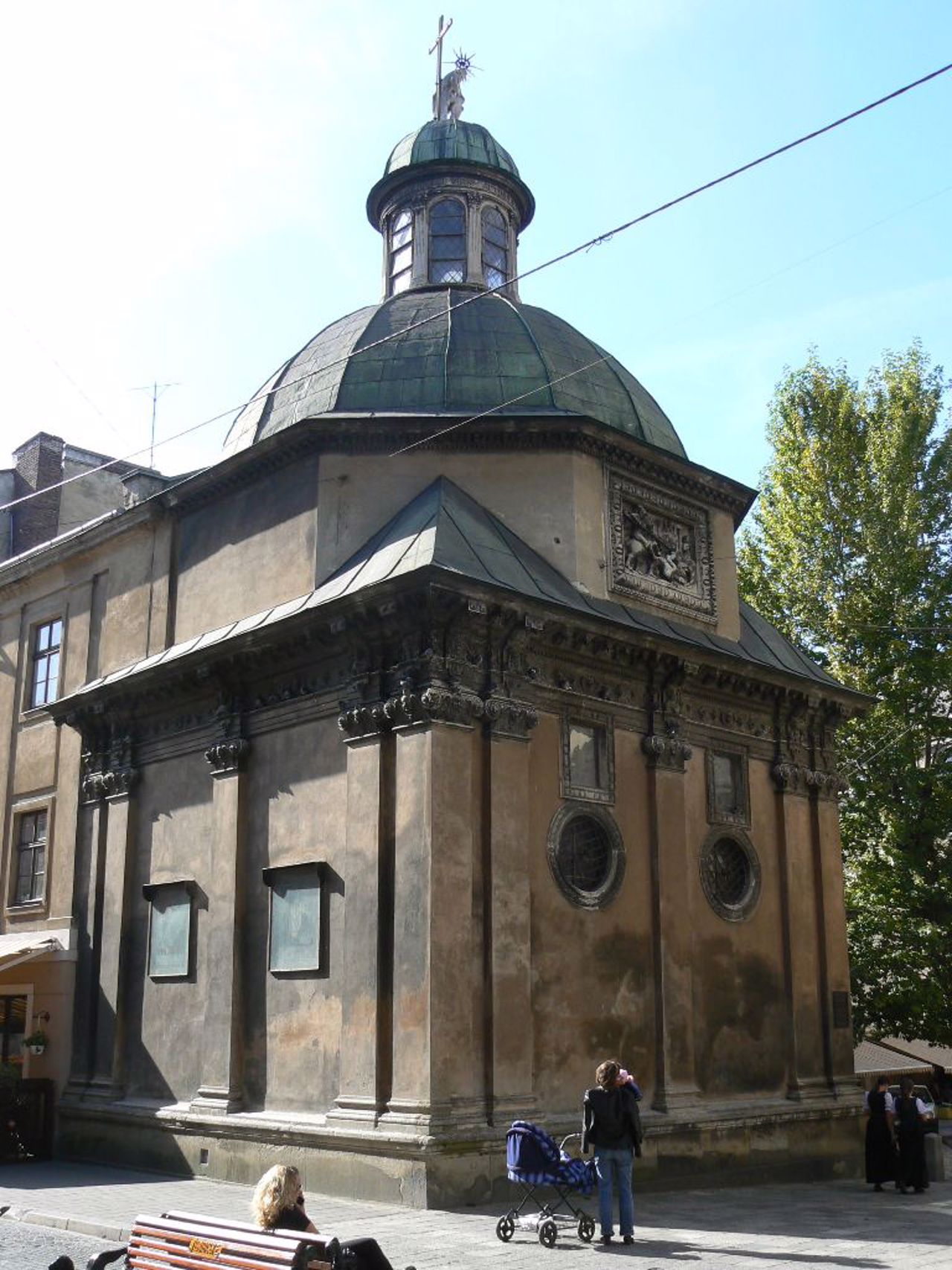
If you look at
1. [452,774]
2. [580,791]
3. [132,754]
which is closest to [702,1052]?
[580,791]

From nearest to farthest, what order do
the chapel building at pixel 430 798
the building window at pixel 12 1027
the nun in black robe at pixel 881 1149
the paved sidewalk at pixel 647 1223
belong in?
the paved sidewalk at pixel 647 1223 → the chapel building at pixel 430 798 → the nun in black robe at pixel 881 1149 → the building window at pixel 12 1027

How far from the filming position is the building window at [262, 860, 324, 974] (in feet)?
51.7

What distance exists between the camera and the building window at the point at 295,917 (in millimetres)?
15766

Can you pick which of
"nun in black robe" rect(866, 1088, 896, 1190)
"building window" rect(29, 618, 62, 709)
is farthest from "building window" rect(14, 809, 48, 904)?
"nun in black robe" rect(866, 1088, 896, 1190)

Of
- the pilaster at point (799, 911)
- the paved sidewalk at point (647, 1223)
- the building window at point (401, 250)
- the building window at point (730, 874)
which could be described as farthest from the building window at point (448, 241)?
the paved sidewalk at point (647, 1223)

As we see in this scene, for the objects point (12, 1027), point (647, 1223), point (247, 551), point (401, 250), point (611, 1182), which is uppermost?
point (401, 250)

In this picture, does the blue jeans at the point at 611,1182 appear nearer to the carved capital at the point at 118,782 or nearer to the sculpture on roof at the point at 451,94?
the carved capital at the point at 118,782

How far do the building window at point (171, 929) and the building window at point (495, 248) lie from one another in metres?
12.0

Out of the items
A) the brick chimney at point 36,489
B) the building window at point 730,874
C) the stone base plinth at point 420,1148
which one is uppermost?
the brick chimney at point 36,489

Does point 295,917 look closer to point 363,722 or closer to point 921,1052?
point 363,722

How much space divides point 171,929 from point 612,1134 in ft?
26.6

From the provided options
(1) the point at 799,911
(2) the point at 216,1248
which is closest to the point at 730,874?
(1) the point at 799,911

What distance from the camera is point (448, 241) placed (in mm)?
23953

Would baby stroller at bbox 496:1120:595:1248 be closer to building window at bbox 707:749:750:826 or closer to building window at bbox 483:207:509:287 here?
building window at bbox 707:749:750:826
